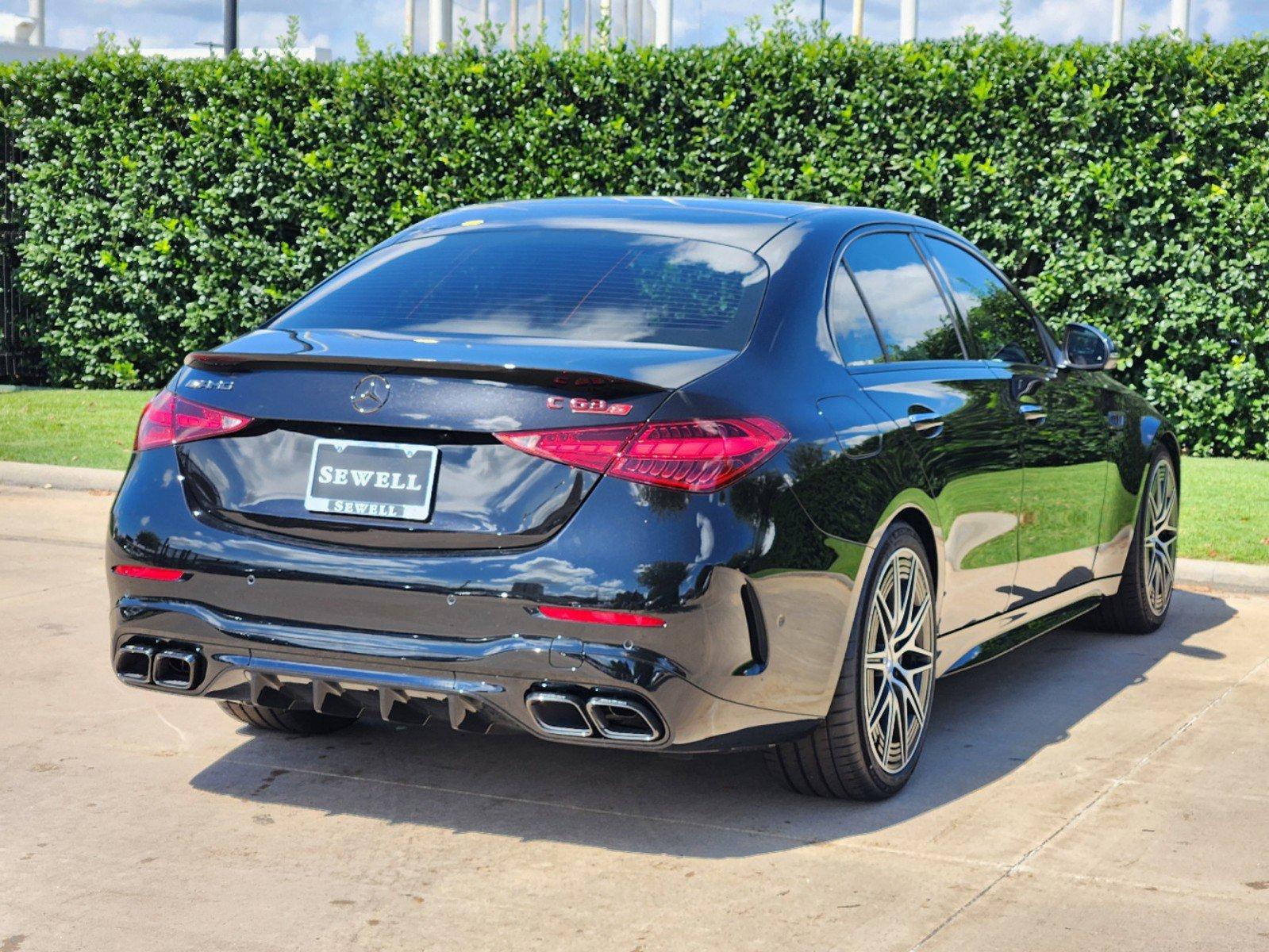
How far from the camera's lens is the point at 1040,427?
593cm

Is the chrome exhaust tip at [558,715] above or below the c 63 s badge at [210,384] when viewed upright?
below

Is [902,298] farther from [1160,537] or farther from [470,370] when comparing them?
[1160,537]

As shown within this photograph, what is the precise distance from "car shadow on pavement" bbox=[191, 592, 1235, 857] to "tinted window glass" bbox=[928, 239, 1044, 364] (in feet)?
4.15

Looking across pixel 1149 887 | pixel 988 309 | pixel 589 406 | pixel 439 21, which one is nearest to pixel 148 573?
pixel 589 406

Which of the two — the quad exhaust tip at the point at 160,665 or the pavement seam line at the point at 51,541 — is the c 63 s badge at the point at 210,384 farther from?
the pavement seam line at the point at 51,541

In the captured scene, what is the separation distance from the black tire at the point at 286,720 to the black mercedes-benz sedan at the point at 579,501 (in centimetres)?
94

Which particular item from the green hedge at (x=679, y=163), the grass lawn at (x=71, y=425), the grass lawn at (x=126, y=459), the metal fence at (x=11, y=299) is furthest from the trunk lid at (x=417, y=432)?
the metal fence at (x=11, y=299)

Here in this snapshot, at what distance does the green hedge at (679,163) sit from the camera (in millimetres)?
12812

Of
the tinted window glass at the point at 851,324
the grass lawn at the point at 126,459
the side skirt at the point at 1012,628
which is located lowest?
the grass lawn at the point at 126,459

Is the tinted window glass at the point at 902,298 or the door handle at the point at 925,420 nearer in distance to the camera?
the door handle at the point at 925,420

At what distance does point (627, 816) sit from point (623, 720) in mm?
673

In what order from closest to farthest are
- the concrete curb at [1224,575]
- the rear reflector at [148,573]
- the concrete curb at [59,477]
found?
the rear reflector at [148,573] < the concrete curb at [1224,575] < the concrete curb at [59,477]

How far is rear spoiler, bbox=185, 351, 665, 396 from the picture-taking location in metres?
3.99

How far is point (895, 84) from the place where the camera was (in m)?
13.3
